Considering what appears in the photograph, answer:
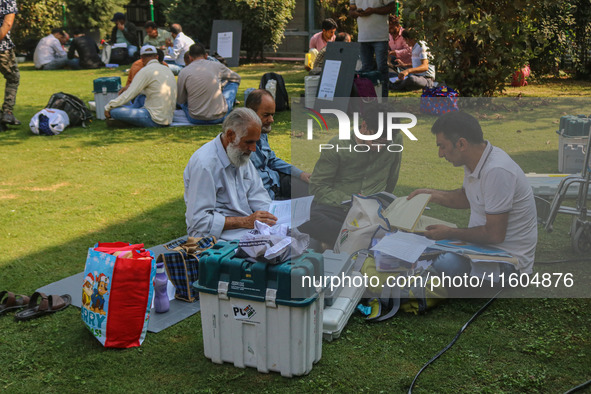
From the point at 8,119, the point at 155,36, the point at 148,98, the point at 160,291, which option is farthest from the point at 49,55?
the point at 160,291

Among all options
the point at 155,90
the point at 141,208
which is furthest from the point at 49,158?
the point at 141,208

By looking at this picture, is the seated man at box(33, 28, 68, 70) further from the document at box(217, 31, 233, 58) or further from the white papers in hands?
the white papers in hands

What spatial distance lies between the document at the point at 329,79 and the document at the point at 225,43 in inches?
298

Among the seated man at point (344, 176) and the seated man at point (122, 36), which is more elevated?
the seated man at point (122, 36)

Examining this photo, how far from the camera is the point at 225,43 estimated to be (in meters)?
16.8

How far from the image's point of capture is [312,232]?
480cm

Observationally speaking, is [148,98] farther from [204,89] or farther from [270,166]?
[270,166]

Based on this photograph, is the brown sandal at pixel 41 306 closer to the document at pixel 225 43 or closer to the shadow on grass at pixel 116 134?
the shadow on grass at pixel 116 134

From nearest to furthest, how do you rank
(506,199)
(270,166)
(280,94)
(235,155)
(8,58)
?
1. (506,199)
2. (235,155)
3. (270,166)
4. (8,58)
5. (280,94)

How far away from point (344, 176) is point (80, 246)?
2.37m

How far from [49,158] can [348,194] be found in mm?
5263

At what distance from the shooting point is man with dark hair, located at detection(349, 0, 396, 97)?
9.09 m

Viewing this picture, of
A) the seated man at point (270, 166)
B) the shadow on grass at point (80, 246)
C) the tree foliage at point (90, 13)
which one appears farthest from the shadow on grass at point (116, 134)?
the tree foliage at point (90, 13)

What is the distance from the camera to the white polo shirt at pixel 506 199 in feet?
12.8
